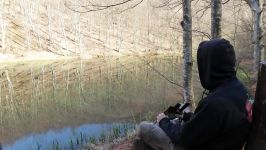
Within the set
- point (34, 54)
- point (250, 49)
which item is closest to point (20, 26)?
point (34, 54)

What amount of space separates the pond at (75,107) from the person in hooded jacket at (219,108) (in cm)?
577

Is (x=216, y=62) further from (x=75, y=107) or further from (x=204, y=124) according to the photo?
(x=75, y=107)

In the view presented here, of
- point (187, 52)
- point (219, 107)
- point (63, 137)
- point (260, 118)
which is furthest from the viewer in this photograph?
point (63, 137)

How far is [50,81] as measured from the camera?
27219mm

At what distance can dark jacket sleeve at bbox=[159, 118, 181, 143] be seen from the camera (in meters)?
3.84

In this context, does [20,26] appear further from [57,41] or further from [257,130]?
[257,130]

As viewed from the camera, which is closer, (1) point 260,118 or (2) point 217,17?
(1) point 260,118

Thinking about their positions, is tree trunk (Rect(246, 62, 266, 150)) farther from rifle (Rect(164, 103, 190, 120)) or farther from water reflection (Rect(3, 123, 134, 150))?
water reflection (Rect(3, 123, 134, 150))

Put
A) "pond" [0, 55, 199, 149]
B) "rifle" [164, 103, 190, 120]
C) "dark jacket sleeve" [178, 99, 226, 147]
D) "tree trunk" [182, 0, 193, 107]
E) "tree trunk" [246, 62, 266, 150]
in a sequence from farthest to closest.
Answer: "pond" [0, 55, 199, 149] < "tree trunk" [182, 0, 193, 107] < "rifle" [164, 103, 190, 120] < "tree trunk" [246, 62, 266, 150] < "dark jacket sleeve" [178, 99, 226, 147]

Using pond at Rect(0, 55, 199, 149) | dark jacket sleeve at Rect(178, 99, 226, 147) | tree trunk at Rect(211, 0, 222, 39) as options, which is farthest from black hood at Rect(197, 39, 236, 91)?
pond at Rect(0, 55, 199, 149)

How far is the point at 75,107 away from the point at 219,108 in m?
14.3

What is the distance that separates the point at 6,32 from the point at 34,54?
6.72 metres

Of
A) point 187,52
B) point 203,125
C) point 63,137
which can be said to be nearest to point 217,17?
point 187,52

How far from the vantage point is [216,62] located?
346 centimetres
